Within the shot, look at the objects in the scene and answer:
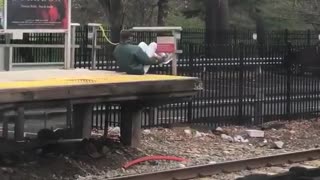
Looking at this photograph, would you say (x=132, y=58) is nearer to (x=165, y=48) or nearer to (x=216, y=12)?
(x=165, y=48)

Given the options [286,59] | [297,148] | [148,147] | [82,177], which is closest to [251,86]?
[286,59]

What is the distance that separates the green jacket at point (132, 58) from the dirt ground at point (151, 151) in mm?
1293

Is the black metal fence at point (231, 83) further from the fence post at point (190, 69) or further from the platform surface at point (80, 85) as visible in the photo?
the platform surface at point (80, 85)

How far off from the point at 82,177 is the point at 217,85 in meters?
6.46

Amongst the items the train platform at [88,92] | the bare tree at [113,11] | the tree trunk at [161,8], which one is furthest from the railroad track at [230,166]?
the tree trunk at [161,8]

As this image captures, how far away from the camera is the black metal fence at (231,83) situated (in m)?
13.6

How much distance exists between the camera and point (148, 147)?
1149 cm

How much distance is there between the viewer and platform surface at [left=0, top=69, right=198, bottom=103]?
27.4 feet

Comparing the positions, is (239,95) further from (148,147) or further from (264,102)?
(148,147)

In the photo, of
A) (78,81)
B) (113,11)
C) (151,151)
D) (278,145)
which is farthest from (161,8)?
(78,81)

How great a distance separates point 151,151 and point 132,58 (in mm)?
1617

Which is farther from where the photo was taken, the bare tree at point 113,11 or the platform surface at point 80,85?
the bare tree at point 113,11

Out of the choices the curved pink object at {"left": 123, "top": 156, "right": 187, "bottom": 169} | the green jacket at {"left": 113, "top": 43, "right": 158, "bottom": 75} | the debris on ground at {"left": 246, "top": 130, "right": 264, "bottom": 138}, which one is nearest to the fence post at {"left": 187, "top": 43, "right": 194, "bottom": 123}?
the debris on ground at {"left": 246, "top": 130, "right": 264, "bottom": 138}

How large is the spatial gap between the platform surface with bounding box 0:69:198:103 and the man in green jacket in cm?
23
